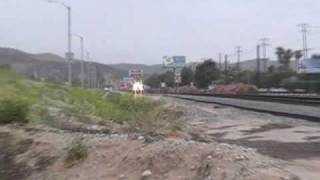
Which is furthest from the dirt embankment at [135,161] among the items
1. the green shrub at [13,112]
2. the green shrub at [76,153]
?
the green shrub at [13,112]

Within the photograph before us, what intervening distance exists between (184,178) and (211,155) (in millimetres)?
709

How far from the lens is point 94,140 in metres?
13.8

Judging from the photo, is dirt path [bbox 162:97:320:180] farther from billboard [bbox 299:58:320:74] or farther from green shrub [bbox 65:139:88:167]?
billboard [bbox 299:58:320:74]

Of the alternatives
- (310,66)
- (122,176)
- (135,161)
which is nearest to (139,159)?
(135,161)

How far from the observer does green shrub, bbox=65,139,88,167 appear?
41.0 ft

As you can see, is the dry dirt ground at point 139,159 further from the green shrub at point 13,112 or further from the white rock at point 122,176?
the green shrub at point 13,112

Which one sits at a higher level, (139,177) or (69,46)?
(69,46)

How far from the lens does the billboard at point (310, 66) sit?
376 feet

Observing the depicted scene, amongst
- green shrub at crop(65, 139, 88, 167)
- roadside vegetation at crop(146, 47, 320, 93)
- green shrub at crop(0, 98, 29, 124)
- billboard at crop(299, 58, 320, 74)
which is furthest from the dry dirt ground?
roadside vegetation at crop(146, 47, 320, 93)

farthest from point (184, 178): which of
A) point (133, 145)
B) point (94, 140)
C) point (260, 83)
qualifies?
point (260, 83)

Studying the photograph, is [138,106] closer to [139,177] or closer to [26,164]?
[26,164]

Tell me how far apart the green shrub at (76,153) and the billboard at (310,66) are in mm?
102639

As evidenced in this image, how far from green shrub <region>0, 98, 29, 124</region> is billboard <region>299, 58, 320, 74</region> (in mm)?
97115

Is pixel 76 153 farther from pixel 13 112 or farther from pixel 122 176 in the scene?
pixel 13 112
